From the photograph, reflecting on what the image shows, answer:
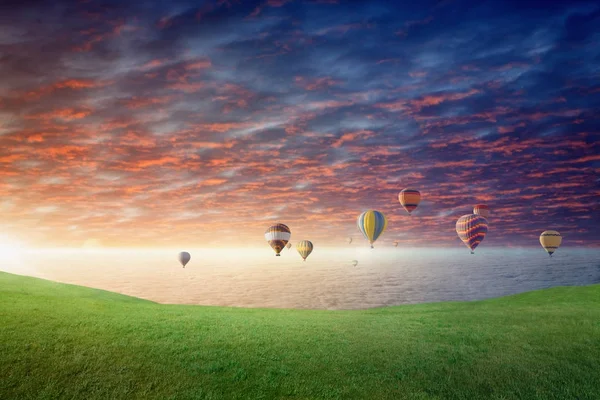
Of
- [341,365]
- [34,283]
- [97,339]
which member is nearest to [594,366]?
[341,365]

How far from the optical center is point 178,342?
15461 millimetres

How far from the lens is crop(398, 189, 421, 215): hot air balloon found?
62.8 metres

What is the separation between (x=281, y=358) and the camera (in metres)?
13.9

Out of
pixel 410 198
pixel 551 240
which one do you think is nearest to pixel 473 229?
pixel 410 198

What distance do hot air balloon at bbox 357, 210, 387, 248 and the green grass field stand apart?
39.0 meters

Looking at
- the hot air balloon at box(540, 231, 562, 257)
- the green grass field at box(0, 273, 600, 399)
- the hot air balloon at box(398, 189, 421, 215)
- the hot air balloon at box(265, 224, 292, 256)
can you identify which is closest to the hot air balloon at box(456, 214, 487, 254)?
the hot air balloon at box(398, 189, 421, 215)

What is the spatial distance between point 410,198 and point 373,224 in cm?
887

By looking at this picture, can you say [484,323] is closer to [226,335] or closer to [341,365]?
[341,365]

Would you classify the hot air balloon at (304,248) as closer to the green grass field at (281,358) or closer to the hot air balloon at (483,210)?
the hot air balloon at (483,210)

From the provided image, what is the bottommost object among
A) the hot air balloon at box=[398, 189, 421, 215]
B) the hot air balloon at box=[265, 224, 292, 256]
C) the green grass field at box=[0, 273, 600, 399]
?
the green grass field at box=[0, 273, 600, 399]

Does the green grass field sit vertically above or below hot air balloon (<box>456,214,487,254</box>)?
below

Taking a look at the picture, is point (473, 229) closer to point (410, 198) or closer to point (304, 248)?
point (410, 198)

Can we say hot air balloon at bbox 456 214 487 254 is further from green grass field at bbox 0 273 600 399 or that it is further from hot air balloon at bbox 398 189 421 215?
green grass field at bbox 0 273 600 399

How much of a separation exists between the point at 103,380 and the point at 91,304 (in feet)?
53.2
